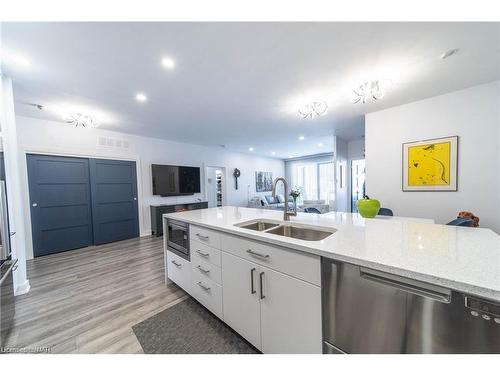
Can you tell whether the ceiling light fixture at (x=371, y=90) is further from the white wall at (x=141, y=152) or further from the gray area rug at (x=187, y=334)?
the white wall at (x=141, y=152)

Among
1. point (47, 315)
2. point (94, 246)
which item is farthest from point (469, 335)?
point (94, 246)

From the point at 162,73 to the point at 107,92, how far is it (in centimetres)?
102

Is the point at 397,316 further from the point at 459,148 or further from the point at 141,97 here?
the point at 141,97

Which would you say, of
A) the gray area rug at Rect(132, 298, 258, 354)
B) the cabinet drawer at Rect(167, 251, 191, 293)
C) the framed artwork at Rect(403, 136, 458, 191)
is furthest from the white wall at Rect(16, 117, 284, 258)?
the framed artwork at Rect(403, 136, 458, 191)

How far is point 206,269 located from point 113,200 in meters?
3.77

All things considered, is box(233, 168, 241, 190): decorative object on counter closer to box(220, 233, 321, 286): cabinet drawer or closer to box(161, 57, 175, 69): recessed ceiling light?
box(161, 57, 175, 69): recessed ceiling light

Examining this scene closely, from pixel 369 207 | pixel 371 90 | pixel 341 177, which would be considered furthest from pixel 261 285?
pixel 341 177

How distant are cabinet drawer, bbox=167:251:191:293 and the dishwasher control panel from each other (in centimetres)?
190

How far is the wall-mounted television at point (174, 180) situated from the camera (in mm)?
4941

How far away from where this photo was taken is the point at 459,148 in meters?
2.71

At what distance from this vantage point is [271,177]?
30.2ft

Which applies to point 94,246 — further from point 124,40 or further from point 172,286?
point 124,40

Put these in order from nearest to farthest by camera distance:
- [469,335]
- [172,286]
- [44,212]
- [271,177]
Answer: [469,335], [172,286], [44,212], [271,177]

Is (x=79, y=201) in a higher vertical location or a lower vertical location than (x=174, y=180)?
lower
